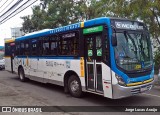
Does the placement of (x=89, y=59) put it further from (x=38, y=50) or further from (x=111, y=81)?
(x=38, y=50)

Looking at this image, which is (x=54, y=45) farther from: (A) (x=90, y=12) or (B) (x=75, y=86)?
(A) (x=90, y=12)

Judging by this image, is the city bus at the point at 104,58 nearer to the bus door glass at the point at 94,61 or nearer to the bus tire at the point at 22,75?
the bus door glass at the point at 94,61

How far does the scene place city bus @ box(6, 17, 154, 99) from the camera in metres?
7.38

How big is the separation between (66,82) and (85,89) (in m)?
1.49

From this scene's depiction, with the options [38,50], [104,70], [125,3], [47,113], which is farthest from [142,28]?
[125,3]

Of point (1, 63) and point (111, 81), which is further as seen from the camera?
point (1, 63)

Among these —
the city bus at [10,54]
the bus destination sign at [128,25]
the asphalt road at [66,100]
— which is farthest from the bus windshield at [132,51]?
the city bus at [10,54]

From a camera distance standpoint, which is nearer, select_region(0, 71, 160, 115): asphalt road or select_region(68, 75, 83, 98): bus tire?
select_region(0, 71, 160, 115): asphalt road

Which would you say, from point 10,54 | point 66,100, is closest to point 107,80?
point 66,100

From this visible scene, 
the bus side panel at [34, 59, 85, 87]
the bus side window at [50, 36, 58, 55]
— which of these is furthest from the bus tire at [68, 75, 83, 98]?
the bus side window at [50, 36, 58, 55]

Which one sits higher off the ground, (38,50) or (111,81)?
(38,50)

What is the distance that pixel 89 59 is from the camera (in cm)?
839

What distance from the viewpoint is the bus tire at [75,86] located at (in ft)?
29.6

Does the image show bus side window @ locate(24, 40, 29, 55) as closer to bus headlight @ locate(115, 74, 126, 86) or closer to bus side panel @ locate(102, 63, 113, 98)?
bus side panel @ locate(102, 63, 113, 98)
